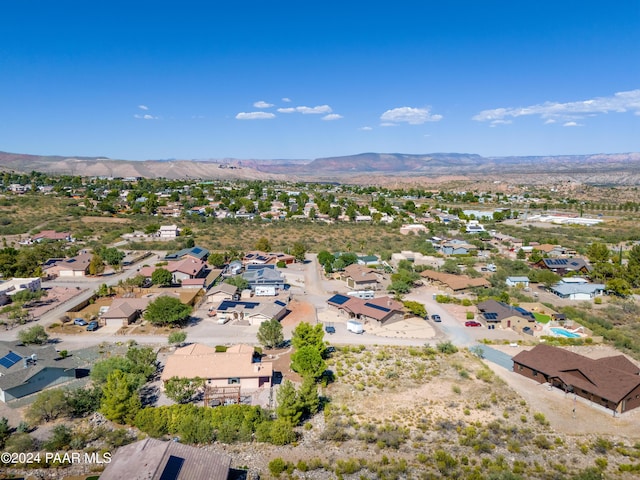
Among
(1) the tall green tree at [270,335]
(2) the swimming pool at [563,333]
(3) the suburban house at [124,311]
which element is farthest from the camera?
(3) the suburban house at [124,311]

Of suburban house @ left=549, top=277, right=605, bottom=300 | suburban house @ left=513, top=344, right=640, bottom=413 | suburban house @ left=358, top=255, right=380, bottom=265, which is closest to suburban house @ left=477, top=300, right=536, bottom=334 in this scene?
suburban house @ left=513, top=344, right=640, bottom=413

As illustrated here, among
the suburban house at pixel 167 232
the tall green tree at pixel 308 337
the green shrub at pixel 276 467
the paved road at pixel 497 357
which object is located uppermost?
the suburban house at pixel 167 232

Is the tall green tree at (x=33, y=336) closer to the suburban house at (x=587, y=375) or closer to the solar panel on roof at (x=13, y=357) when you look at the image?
the solar panel on roof at (x=13, y=357)

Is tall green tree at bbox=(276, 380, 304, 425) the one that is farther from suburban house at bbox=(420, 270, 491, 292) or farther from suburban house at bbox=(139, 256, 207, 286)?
suburban house at bbox=(420, 270, 491, 292)

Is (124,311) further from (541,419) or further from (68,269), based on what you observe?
(541,419)

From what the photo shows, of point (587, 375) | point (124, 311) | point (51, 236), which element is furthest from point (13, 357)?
point (51, 236)

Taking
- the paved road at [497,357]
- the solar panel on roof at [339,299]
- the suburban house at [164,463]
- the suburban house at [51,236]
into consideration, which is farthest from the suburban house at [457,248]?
the suburban house at [51,236]
